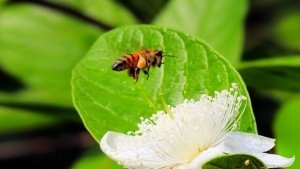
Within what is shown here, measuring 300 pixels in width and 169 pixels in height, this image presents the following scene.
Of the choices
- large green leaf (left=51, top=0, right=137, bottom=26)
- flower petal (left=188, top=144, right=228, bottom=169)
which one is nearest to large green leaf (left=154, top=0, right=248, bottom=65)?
large green leaf (left=51, top=0, right=137, bottom=26)

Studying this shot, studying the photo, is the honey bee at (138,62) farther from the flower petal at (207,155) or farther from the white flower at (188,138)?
the flower petal at (207,155)

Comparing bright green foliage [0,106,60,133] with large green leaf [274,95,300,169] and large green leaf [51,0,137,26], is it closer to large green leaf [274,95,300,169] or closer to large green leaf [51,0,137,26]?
large green leaf [51,0,137,26]

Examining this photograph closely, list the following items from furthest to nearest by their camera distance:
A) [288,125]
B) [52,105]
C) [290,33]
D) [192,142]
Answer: [290,33] < [52,105] < [288,125] < [192,142]

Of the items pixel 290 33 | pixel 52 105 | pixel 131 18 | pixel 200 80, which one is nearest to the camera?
pixel 200 80

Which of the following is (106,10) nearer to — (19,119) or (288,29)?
(19,119)

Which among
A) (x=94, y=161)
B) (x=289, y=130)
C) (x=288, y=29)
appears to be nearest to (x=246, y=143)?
(x=289, y=130)

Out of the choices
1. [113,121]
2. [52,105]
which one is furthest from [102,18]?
[113,121]

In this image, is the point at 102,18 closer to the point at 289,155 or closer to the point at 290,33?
the point at 290,33
